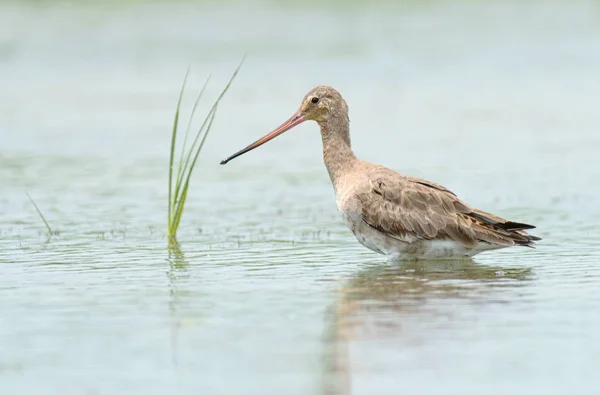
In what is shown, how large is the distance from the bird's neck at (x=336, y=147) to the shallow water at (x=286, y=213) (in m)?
0.71

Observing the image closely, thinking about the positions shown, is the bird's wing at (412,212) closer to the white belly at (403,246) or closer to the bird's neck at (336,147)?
the white belly at (403,246)

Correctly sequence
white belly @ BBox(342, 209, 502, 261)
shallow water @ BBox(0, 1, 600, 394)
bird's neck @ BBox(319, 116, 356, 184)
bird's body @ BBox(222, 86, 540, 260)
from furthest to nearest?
bird's neck @ BBox(319, 116, 356, 184) < white belly @ BBox(342, 209, 502, 261) < bird's body @ BBox(222, 86, 540, 260) < shallow water @ BBox(0, 1, 600, 394)

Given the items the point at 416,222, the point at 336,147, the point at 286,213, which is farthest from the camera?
the point at 286,213

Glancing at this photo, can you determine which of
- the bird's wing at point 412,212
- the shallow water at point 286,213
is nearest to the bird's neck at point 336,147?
the bird's wing at point 412,212

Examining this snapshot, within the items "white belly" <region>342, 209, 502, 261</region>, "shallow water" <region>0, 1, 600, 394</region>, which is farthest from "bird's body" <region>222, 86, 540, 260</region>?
"shallow water" <region>0, 1, 600, 394</region>

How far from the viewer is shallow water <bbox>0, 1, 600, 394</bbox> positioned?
24.2 ft

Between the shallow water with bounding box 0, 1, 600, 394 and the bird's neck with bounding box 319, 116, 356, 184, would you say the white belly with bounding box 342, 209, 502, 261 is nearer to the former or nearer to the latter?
the shallow water with bounding box 0, 1, 600, 394

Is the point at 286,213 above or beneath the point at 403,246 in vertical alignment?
above

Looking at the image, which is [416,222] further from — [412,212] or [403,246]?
[403,246]

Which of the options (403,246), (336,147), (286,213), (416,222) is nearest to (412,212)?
(416,222)

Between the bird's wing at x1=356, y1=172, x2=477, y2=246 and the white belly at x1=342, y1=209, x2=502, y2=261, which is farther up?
the bird's wing at x1=356, y1=172, x2=477, y2=246

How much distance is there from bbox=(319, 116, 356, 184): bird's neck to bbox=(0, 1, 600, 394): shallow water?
2.34 feet

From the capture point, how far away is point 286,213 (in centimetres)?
1323

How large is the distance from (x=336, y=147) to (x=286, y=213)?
1.85m
